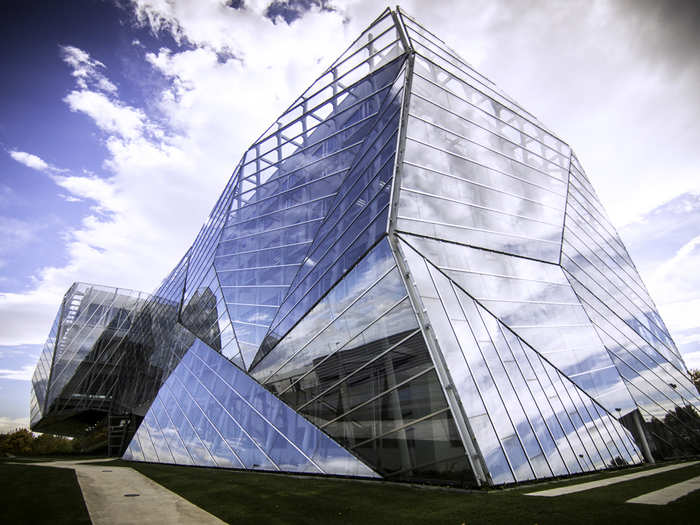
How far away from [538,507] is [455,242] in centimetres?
964

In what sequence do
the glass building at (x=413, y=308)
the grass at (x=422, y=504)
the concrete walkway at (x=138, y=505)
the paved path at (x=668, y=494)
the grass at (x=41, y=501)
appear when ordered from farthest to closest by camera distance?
1. the glass building at (x=413, y=308)
2. the concrete walkway at (x=138, y=505)
3. the grass at (x=41, y=501)
4. the paved path at (x=668, y=494)
5. the grass at (x=422, y=504)

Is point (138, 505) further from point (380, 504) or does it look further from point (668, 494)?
point (668, 494)

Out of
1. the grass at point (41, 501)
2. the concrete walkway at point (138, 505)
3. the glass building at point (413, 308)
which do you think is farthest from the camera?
the glass building at point (413, 308)

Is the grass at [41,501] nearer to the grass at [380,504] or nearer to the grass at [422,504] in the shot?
the grass at [380,504]

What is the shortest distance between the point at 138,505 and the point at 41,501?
230 centimetres

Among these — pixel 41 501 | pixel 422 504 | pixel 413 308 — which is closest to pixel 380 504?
pixel 422 504

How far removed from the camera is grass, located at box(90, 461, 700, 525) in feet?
20.0

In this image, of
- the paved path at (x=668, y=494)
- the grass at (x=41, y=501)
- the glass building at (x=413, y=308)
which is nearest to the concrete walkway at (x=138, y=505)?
the grass at (x=41, y=501)

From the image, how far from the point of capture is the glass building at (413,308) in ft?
35.5

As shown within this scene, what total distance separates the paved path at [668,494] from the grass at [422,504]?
20 centimetres

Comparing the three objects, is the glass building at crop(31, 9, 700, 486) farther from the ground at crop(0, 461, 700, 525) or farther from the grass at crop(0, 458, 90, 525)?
the grass at crop(0, 458, 90, 525)

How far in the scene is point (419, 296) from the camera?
11.5 m

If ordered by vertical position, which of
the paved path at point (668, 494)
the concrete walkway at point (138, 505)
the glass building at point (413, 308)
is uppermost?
the glass building at point (413, 308)

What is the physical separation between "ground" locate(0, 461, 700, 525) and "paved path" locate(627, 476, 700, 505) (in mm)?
209
